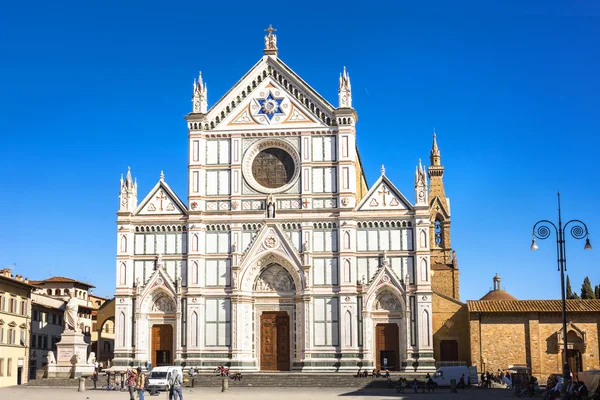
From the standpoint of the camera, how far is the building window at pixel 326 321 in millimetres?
50812

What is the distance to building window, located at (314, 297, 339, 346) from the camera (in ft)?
167

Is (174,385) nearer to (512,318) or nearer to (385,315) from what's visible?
(385,315)

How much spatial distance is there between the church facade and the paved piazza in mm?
6409

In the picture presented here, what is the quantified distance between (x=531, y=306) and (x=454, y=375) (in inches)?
338

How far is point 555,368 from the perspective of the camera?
167ft

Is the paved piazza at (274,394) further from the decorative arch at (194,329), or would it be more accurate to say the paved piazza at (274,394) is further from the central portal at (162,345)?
the central portal at (162,345)

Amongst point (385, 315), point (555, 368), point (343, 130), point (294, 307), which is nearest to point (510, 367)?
point (555, 368)

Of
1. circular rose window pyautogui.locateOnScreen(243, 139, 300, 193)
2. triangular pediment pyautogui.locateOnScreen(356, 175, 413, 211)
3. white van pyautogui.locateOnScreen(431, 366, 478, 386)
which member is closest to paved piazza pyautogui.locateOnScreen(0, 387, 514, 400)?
white van pyautogui.locateOnScreen(431, 366, 478, 386)

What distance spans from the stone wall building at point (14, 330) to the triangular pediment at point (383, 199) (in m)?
23.3

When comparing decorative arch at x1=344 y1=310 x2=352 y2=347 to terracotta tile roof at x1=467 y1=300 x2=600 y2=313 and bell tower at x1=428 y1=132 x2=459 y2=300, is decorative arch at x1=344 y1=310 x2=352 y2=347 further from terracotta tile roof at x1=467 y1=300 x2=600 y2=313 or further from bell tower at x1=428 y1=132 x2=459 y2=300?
bell tower at x1=428 y1=132 x2=459 y2=300

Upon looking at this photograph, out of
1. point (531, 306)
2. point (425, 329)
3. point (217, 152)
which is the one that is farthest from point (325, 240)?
point (531, 306)

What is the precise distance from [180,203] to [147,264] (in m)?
4.45

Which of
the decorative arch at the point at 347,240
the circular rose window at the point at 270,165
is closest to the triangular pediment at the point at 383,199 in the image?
the decorative arch at the point at 347,240

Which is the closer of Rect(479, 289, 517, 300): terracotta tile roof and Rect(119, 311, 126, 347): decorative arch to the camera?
Rect(119, 311, 126, 347): decorative arch
